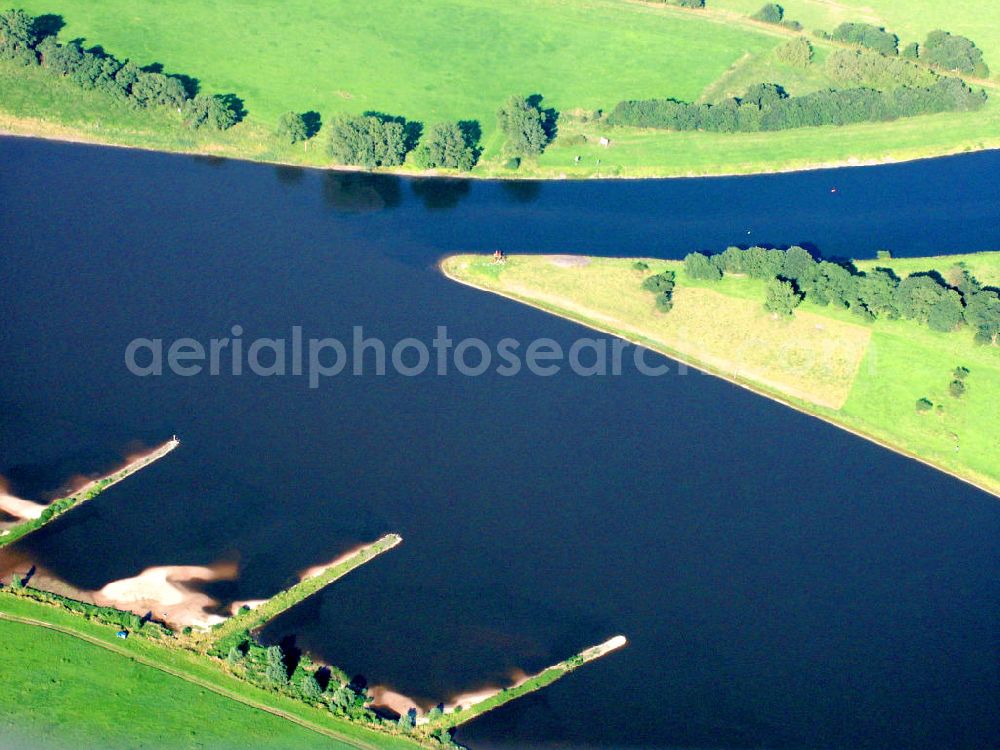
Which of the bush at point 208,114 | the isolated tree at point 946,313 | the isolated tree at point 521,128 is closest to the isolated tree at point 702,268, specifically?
the isolated tree at point 946,313

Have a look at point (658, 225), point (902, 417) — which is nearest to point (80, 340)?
point (658, 225)

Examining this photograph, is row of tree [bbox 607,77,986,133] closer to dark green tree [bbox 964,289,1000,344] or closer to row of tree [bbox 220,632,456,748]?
dark green tree [bbox 964,289,1000,344]

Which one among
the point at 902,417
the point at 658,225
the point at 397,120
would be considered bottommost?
the point at 902,417

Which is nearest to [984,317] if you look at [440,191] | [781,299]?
[781,299]

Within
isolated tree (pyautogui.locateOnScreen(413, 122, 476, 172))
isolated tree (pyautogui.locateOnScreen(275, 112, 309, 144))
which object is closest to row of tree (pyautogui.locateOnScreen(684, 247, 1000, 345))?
isolated tree (pyautogui.locateOnScreen(413, 122, 476, 172))

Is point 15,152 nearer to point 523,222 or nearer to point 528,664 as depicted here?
point 523,222

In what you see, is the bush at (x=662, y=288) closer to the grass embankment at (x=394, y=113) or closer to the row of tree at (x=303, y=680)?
the grass embankment at (x=394, y=113)

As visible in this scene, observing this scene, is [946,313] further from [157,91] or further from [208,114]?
[157,91]

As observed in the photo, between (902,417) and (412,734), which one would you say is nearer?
(412,734)
